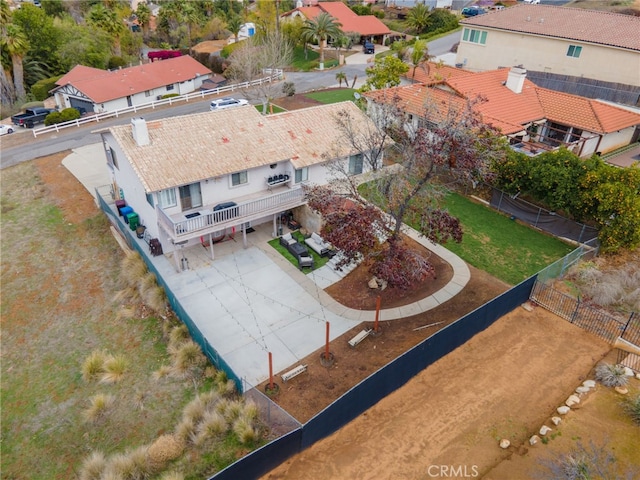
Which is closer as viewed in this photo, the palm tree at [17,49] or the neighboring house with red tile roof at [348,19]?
the palm tree at [17,49]

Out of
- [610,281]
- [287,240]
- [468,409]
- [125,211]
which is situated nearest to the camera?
[468,409]

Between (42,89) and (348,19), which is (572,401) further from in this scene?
(348,19)

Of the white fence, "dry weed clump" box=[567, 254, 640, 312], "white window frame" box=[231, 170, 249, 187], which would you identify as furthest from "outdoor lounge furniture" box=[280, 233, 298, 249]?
the white fence

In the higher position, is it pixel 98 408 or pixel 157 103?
pixel 157 103

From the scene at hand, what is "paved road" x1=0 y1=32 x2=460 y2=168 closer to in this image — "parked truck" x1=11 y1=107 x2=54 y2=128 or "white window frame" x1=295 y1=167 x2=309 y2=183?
"parked truck" x1=11 y1=107 x2=54 y2=128

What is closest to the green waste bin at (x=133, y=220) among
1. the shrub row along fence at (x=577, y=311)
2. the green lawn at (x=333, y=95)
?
→ the shrub row along fence at (x=577, y=311)

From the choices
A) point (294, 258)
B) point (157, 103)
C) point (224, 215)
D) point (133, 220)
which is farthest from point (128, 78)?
point (294, 258)

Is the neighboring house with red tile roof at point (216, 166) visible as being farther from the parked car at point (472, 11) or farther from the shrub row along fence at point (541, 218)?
the parked car at point (472, 11)
